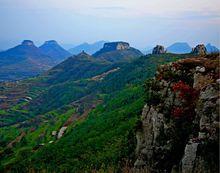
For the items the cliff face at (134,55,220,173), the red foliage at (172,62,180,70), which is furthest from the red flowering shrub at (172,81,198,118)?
the red foliage at (172,62,180,70)

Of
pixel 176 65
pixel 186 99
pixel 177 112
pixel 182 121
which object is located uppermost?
pixel 176 65

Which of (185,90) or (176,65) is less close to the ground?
(176,65)

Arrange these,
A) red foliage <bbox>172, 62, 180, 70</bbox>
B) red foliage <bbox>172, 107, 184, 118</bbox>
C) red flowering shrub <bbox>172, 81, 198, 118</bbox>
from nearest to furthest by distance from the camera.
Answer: red flowering shrub <bbox>172, 81, 198, 118</bbox> < red foliage <bbox>172, 107, 184, 118</bbox> < red foliage <bbox>172, 62, 180, 70</bbox>

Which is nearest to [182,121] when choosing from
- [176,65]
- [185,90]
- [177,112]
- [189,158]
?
[177,112]

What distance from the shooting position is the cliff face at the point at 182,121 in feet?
92.4

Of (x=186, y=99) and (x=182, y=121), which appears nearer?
(x=182, y=121)

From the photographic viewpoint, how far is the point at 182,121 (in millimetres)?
33406

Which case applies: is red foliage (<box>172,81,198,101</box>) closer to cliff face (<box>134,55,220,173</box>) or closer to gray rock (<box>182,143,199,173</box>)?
cliff face (<box>134,55,220,173</box>)

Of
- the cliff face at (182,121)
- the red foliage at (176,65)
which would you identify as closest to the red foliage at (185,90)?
the cliff face at (182,121)

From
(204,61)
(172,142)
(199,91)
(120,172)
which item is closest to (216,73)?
(199,91)

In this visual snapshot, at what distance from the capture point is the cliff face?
92.4ft

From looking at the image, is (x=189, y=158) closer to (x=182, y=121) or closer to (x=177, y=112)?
(x=182, y=121)

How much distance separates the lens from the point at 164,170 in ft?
105

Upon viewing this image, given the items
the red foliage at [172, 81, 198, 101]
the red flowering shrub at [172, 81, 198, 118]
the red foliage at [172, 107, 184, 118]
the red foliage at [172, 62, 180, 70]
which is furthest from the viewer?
the red foliage at [172, 62, 180, 70]
